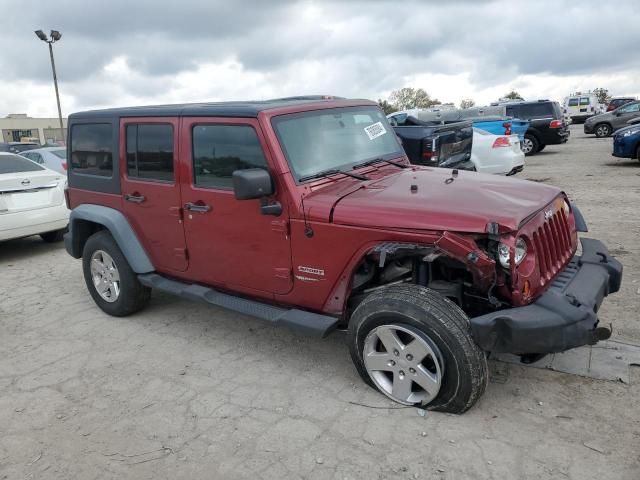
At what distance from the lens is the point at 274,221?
3594mm

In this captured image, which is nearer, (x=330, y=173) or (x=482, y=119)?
(x=330, y=173)

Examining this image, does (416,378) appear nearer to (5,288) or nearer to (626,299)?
(626,299)

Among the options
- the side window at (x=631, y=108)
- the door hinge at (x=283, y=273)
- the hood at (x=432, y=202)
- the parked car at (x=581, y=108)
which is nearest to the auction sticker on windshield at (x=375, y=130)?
the hood at (x=432, y=202)

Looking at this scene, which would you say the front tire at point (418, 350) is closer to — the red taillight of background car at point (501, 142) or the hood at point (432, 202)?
the hood at point (432, 202)

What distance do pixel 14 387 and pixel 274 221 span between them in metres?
2.31

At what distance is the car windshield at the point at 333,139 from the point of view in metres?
3.67

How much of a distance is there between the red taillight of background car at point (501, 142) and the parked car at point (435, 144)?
1551 millimetres

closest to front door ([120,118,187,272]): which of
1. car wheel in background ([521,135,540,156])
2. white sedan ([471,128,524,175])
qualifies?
white sedan ([471,128,524,175])

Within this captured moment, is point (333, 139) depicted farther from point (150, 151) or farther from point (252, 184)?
point (150, 151)

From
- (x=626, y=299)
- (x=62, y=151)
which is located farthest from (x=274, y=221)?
(x=62, y=151)

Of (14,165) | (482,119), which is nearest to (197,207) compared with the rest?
(14,165)

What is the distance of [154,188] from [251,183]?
1.40m

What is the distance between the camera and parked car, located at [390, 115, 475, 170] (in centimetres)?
796

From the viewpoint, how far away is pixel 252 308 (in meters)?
3.88
